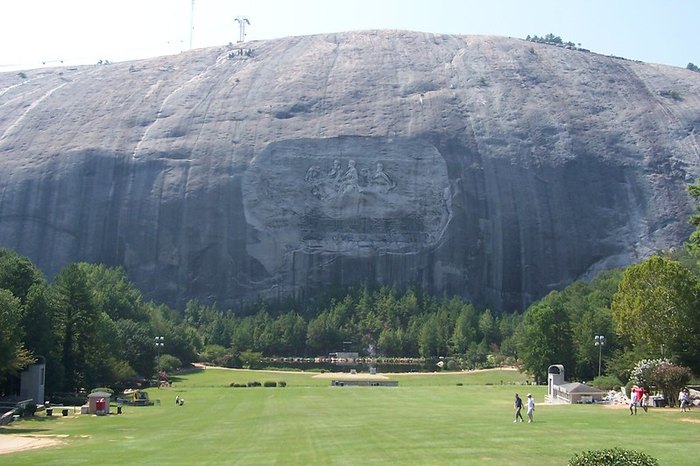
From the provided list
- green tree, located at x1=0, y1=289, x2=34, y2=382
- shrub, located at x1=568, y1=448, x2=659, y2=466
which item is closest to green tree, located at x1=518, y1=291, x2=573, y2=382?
green tree, located at x1=0, y1=289, x2=34, y2=382

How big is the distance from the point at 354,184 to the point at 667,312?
68975mm

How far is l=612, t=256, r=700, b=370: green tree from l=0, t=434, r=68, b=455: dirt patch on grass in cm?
2824

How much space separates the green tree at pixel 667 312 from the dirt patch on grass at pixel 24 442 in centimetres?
2824

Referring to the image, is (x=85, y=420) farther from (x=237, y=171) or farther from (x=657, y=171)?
(x=657, y=171)

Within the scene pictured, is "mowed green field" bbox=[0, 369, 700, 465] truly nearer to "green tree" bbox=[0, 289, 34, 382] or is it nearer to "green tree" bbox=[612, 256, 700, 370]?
"green tree" bbox=[0, 289, 34, 382]

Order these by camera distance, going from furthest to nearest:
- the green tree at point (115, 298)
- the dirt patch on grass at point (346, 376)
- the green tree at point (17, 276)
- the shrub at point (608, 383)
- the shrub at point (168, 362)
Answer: the shrub at point (168, 362)
the green tree at point (115, 298)
the dirt patch on grass at point (346, 376)
the shrub at point (608, 383)
the green tree at point (17, 276)

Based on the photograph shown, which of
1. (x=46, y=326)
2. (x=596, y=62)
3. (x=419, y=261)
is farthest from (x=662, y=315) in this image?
(x=596, y=62)

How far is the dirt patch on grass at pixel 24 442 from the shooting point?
1112 inches

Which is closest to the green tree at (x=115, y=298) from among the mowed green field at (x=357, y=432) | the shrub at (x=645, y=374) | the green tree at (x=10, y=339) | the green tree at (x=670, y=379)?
the mowed green field at (x=357, y=432)

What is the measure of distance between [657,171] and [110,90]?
74.6m

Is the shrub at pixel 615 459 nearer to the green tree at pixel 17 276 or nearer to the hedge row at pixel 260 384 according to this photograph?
the green tree at pixel 17 276

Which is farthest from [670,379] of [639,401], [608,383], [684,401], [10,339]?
[10,339]

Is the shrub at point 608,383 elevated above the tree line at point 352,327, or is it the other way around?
the tree line at point 352,327

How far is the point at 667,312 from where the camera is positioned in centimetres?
4466
